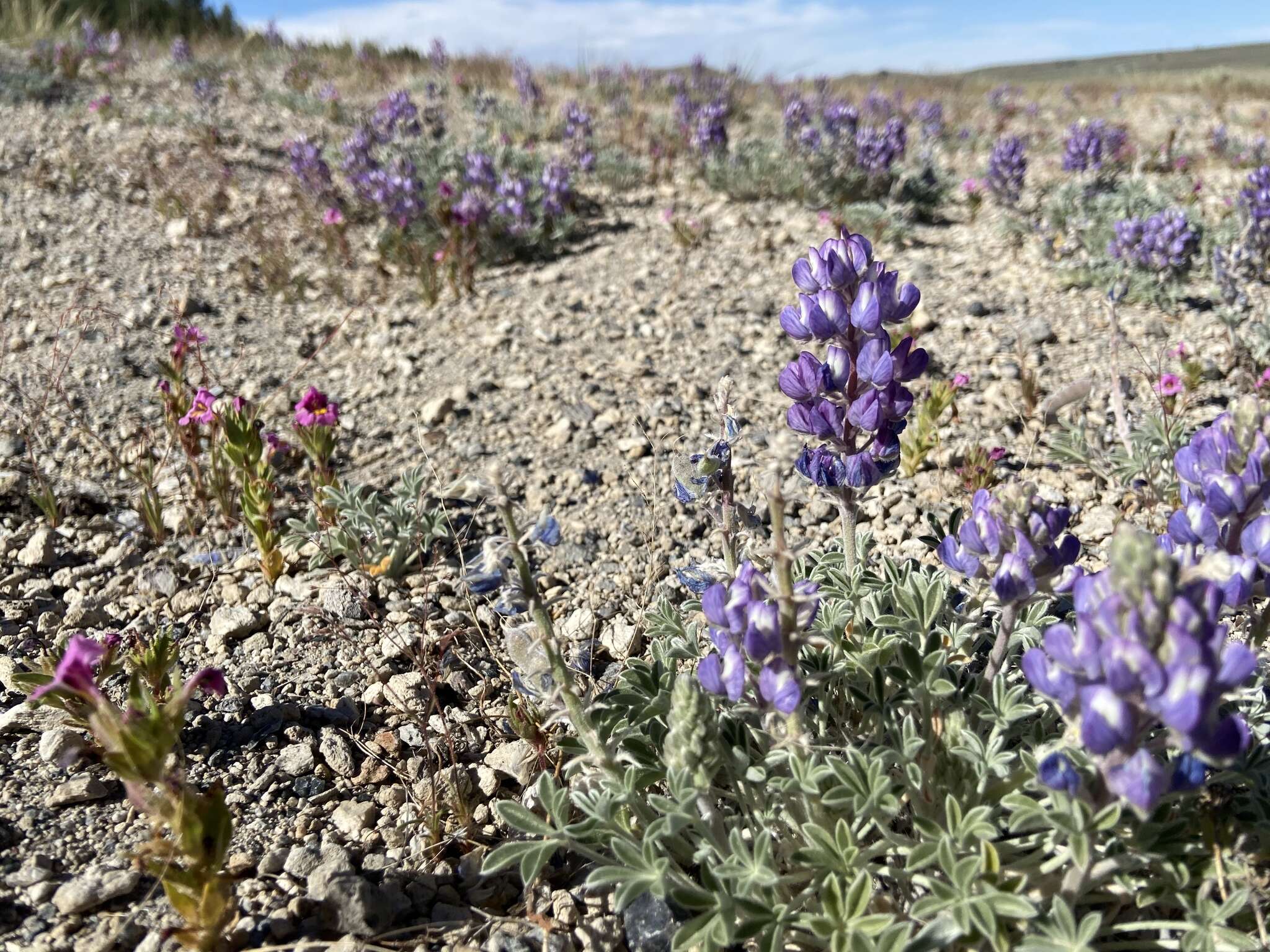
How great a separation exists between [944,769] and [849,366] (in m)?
1.00

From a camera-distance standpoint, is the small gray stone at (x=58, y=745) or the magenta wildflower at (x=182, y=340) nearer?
the small gray stone at (x=58, y=745)

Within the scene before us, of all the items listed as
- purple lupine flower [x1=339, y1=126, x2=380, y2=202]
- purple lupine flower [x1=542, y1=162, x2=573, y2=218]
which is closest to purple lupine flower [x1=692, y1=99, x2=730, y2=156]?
purple lupine flower [x1=542, y1=162, x2=573, y2=218]

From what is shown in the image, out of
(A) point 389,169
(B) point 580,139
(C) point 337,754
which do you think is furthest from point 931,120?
(C) point 337,754

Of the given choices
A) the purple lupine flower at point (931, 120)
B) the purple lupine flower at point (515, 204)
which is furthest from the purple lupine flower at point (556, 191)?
the purple lupine flower at point (931, 120)

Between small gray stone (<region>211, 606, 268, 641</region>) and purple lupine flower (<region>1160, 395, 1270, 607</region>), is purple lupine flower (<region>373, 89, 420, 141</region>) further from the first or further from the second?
purple lupine flower (<region>1160, 395, 1270, 607</region>)

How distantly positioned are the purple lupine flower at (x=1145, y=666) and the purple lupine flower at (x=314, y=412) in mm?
3007

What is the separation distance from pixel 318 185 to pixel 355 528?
16.4ft

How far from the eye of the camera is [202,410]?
366cm

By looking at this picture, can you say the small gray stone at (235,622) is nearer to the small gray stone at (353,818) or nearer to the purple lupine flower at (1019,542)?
the small gray stone at (353,818)

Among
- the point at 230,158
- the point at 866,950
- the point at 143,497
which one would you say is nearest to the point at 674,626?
the point at 866,950

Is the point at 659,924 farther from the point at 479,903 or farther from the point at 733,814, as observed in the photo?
the point at 479,903

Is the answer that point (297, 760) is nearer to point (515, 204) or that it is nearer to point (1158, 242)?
point (515, 204)

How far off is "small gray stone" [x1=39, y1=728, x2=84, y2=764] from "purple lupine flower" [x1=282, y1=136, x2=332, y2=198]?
5836 millimetres

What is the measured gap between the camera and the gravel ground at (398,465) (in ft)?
7.25
